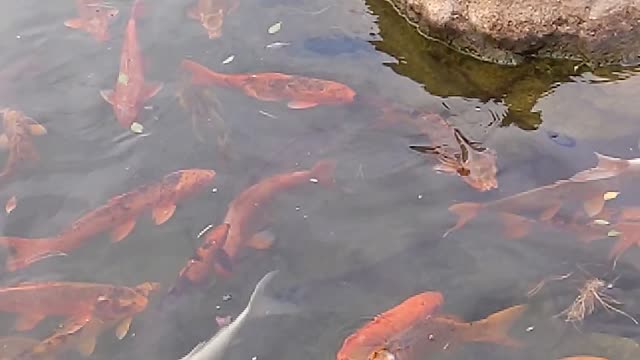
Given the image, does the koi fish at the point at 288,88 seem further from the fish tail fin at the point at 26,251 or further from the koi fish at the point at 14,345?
the koi fish at the point at 14,345

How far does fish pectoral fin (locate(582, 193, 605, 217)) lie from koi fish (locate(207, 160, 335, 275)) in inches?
65.3

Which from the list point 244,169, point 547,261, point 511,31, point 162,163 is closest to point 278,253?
point 244,169

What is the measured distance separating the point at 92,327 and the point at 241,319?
3.04ft

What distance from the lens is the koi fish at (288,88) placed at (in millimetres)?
6215

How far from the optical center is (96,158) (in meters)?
6.21

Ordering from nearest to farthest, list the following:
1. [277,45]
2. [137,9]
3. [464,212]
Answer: [464,212] → [277,45] → [137,9]

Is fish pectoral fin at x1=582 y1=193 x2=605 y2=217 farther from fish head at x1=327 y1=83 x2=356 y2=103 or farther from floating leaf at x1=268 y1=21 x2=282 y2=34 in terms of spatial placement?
floating leaf at x1=268 y1=21 x2=282 y2=34

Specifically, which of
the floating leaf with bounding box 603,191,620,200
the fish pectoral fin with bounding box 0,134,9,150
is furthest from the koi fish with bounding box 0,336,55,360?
the floating leaf with bounding box 603,191,620,200

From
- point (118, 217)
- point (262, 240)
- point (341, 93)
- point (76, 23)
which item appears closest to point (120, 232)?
point (118, 217)

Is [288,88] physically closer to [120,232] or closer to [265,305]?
[120,232]

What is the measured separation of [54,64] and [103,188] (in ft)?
5.50

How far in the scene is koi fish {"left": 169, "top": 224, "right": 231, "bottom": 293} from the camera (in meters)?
5.19

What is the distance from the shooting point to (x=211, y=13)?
724cm

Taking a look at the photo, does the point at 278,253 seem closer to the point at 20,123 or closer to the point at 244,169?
the point at 244,169
